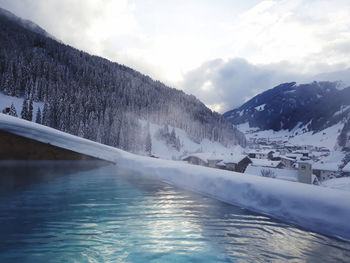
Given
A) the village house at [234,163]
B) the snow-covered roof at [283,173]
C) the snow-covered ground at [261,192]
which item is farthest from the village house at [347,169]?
the snow-covered ground at [261,192]

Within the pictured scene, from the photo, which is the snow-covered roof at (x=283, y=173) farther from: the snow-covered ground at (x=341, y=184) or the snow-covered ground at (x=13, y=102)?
the snow-covered ground at (x=13, y=102)

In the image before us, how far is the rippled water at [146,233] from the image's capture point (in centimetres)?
249

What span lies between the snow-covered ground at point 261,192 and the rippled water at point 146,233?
210mm

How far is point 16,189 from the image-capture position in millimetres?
5605

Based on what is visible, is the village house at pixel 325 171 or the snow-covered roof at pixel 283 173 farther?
the village house at pixel 325 171

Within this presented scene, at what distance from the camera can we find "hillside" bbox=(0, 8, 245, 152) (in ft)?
196

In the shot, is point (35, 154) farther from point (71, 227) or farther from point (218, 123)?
point (218, 123)

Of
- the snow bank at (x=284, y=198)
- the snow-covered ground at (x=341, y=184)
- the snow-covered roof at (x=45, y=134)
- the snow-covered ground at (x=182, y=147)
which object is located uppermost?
the snow-covered ground at (x=182, y=147)

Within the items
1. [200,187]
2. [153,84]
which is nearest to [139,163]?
[200,187]

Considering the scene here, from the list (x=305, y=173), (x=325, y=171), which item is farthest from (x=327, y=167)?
(x=305, y=173)

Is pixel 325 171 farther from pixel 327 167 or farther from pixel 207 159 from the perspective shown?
pixel 207 159

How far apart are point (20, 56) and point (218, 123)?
9370cm

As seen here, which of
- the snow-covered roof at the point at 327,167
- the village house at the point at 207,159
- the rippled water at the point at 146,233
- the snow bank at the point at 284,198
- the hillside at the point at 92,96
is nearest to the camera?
the rippled water at the point at 146,233

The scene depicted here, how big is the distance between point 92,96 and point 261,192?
7706cm
